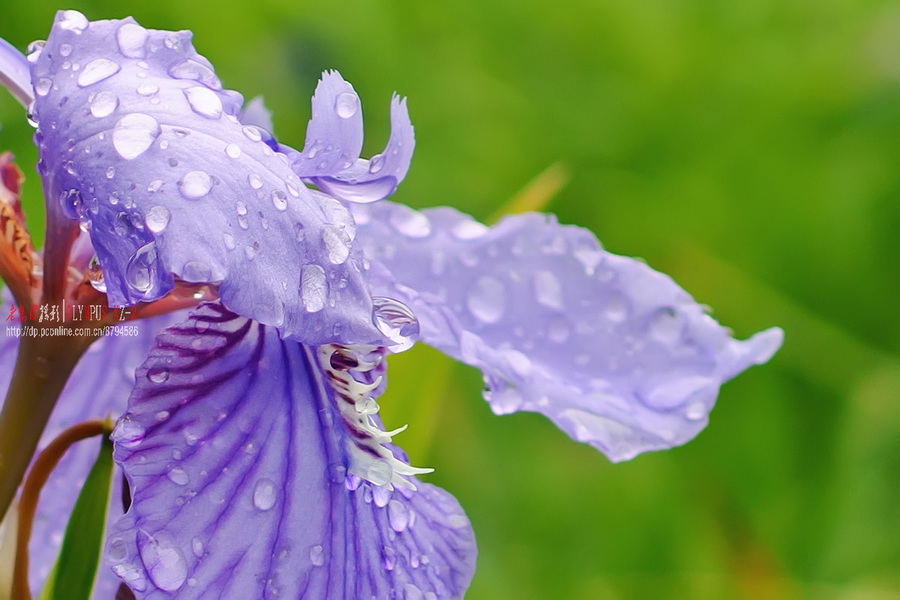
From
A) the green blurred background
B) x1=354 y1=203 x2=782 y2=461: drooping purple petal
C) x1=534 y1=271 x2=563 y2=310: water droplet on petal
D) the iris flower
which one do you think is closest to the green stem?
the iris flower

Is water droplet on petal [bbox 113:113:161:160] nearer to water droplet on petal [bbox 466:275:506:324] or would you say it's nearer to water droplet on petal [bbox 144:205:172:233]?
water droplet on petal [bbox 144:205:172:233]

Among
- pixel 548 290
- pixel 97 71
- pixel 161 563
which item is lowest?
pixel 161 563

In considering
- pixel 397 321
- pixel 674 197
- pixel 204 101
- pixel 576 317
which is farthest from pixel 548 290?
pixel 674 197

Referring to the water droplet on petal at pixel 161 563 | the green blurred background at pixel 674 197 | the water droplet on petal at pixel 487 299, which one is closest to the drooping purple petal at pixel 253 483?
the water droplet on petal at pixel 161 563

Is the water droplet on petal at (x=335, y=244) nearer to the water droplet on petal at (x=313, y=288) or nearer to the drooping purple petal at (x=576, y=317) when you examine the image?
the water droplet on petal at (x=313, y=288)

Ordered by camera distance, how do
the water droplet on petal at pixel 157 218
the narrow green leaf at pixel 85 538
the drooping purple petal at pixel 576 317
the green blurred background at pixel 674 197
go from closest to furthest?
the water droplet on petal at pixel 157 218
the narrow green leaf at pixel 85 538
the drooping purple petal at pixel 576 317
the green blurred background at pixel 674 197

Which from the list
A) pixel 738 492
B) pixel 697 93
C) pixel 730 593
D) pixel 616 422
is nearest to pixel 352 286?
pixel 616 422

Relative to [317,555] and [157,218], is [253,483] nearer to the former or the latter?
[317,555]

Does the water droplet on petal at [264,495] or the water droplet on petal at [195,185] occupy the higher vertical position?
the water droplet on petal at [195,185]
